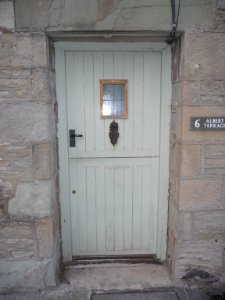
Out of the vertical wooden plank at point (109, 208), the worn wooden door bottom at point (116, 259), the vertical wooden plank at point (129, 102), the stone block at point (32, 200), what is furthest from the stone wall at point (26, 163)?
the vertical wooden plank at point (129, 102)

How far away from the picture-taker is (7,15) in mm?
1877

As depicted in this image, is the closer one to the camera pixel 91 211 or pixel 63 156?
pixel 63 156

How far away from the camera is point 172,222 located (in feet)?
7.80

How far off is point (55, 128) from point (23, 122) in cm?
34

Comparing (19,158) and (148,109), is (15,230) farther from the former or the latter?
(148,109)

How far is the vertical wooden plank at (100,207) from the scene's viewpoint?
2.49 meters

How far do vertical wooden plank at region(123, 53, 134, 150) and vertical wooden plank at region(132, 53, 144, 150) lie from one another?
3 centimetres

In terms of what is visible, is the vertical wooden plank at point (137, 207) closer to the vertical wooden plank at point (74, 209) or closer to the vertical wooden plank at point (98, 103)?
the vertical wooden plank at point (98, 103)

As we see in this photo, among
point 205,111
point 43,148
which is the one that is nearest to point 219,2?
point 205,111

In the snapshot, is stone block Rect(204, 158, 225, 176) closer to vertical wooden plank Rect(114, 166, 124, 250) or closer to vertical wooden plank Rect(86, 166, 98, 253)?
vertical wooden plank Rect(114, 166, 124, 250)

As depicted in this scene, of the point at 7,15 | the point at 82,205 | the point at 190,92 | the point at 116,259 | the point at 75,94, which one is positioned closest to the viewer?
the point at 7,15

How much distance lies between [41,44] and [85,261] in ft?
7.26

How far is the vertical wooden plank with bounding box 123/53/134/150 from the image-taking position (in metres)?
2.32

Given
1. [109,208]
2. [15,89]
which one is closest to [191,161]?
[109,208]
